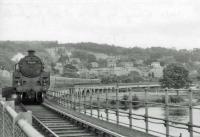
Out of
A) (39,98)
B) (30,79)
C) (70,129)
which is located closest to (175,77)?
(39,98)

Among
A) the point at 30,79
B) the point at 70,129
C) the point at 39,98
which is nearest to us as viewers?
the point at 70,129

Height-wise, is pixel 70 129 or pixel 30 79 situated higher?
pixel 30 79

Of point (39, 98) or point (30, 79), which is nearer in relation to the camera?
point (30, 79)

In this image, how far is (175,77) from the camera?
120 metres

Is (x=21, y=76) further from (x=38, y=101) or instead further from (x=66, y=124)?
(x=66, y=124)

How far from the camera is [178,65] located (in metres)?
125

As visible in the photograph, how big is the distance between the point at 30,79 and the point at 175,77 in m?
94.5

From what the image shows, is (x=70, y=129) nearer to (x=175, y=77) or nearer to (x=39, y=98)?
(x=39, y=98)

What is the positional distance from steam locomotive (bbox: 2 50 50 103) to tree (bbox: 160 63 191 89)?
92.0 metres

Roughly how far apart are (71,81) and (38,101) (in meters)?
43.0

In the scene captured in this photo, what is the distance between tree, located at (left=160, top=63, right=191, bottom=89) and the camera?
11950 centimetres

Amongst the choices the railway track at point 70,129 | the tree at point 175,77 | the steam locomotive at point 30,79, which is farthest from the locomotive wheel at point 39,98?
the tree at point 175,77

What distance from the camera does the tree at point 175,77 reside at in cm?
11950

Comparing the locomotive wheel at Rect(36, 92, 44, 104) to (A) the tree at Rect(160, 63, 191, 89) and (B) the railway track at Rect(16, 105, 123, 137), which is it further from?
(A) the tree at Rect(160, 63, 191, 89)
